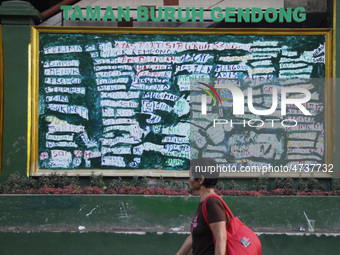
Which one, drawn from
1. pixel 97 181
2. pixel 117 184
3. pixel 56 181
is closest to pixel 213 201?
pixel 117 184

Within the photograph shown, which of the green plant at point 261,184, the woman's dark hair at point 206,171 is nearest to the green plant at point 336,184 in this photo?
the green plant at point 261,184

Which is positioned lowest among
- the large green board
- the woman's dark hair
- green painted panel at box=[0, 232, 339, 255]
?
green painted panel at box=[0, 232, 339, 255]

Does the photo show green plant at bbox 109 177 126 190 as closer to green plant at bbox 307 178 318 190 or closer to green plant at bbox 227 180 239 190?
green plant at bbox 227 180 239 190

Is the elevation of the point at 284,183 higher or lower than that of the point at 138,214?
higher

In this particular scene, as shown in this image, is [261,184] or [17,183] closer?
[17,183]

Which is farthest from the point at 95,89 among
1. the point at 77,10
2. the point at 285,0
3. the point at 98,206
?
the point at 285,0

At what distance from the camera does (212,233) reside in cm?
404

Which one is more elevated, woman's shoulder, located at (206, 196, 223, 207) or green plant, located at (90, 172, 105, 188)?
woman's shoulder, located at (206, 196, 223, 207)

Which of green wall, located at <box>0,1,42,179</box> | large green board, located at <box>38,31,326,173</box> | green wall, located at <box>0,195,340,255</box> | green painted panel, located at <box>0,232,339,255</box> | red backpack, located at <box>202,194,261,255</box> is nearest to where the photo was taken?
red backpack, located at <box>202,194,261,255</box>

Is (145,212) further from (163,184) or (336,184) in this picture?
(336,184)

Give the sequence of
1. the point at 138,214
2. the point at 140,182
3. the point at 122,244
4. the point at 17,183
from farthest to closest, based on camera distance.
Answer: the point at 140,182 → the point at 17,183 → the point at 138,214 → the point at 122,244

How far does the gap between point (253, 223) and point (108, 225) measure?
2.36 m

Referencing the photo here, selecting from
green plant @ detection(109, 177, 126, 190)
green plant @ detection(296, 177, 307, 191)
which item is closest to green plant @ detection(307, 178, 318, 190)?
green plant @ detection(296, 177, 307, 191)

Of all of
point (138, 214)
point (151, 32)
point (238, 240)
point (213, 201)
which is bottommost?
point (138, 214)
